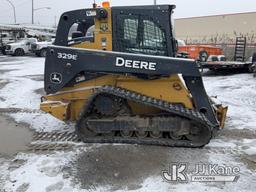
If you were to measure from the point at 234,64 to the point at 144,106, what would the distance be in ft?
34.8

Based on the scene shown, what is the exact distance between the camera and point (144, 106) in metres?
6.14

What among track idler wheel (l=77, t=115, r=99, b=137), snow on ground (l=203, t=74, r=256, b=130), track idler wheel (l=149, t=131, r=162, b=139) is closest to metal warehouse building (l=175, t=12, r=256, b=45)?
snow on ground (l=203, t=74, r=256, b=130)

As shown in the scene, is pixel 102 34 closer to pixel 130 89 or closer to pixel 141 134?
pixel 130 89

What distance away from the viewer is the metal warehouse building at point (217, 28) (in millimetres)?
36938

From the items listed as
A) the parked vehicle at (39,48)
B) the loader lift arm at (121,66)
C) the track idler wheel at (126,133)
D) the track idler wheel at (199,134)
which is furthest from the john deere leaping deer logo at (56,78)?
the parked vehicle at (39,48)

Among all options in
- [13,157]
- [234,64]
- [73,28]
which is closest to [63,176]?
[13,157]

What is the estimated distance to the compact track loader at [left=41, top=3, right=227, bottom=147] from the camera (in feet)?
19.0

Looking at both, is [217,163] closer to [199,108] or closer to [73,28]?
[199,108]

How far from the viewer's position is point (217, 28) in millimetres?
42375

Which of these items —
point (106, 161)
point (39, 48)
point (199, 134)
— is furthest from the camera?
point (39, 48)

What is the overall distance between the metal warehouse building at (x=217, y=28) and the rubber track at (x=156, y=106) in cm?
2931

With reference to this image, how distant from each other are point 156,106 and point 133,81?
0.71 meters

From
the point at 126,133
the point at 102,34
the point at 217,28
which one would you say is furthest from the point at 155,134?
the point at 217,28

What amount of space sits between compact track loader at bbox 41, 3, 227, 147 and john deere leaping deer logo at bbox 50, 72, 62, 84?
0.06 ft
